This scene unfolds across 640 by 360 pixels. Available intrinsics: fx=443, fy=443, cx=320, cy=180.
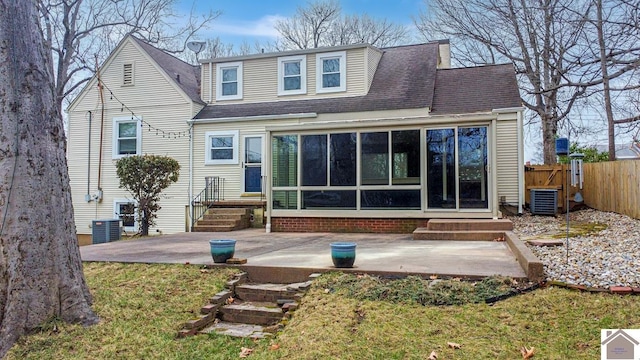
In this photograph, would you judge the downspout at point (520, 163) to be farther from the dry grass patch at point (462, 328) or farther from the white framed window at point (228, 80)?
the white framed window at point (228, 80)

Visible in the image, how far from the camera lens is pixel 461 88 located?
1403 cm

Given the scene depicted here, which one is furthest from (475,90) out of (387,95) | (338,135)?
(338,135)

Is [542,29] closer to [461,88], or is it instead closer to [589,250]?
[461,88]

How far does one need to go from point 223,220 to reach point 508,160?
8384 millimetres

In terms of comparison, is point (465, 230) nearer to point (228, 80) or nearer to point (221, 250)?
point (221, 250)

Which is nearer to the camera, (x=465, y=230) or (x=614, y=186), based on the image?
(x=465, y=230)

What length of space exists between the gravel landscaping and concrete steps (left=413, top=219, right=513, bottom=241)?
0.56m

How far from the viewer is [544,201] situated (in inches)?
502

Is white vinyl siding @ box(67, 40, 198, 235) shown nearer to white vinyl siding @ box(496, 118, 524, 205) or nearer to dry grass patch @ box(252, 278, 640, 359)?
white vinyl siding @ box(496, 118, 524, 205)

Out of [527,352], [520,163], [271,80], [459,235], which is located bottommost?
[527,352]

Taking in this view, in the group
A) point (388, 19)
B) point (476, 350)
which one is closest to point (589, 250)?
point (476, 350)

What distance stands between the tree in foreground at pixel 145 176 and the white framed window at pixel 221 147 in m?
2.06

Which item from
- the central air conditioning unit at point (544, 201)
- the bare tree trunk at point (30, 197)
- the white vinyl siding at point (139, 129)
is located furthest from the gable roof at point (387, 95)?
the bare tree trunk at point (30, 197)

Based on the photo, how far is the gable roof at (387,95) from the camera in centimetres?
1356
